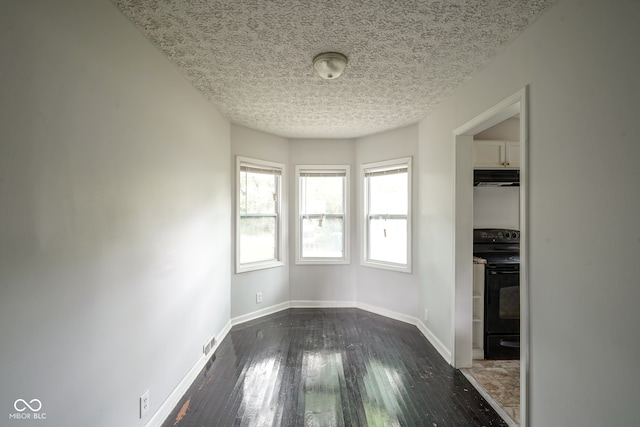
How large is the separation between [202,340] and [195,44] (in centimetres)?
248

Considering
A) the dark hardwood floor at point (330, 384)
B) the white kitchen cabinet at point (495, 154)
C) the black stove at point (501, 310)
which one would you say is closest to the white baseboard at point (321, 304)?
the dark hardwood floor at point (330, 384)

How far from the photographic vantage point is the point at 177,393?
83.8 inches

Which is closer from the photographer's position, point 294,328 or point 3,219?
point 3,219

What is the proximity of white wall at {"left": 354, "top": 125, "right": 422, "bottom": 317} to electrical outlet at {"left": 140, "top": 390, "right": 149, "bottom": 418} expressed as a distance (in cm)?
292

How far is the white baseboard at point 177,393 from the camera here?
73.6 inches

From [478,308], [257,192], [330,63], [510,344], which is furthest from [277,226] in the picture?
[510,344]

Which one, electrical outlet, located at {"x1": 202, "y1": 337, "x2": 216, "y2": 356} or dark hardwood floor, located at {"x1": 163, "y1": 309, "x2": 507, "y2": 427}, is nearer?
dark hardwood floor, located at {"x1": 163, "y1": 309, "x2": 507, "y2": 427}

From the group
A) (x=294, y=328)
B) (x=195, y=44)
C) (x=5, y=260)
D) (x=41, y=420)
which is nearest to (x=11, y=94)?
(x=5, y=260)

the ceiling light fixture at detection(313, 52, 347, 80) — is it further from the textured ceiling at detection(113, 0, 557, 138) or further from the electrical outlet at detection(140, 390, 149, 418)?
the electrical outlet at detection(140, 390, 149, 418)

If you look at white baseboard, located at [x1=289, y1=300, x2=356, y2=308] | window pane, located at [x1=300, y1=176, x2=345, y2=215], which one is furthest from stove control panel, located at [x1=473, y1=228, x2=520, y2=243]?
white baseboard, located at [x1=289, y1=300, x2=356, y2=308]

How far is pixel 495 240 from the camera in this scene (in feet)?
10.5

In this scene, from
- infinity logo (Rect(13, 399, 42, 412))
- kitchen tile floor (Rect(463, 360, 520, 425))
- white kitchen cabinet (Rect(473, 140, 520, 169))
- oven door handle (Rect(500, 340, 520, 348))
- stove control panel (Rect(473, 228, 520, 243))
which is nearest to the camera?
infinity logo (Rect(13, 399, 42, 412))

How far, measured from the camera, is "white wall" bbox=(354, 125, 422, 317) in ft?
11.8

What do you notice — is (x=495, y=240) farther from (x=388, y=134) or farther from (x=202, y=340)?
(x=202, y=340)
